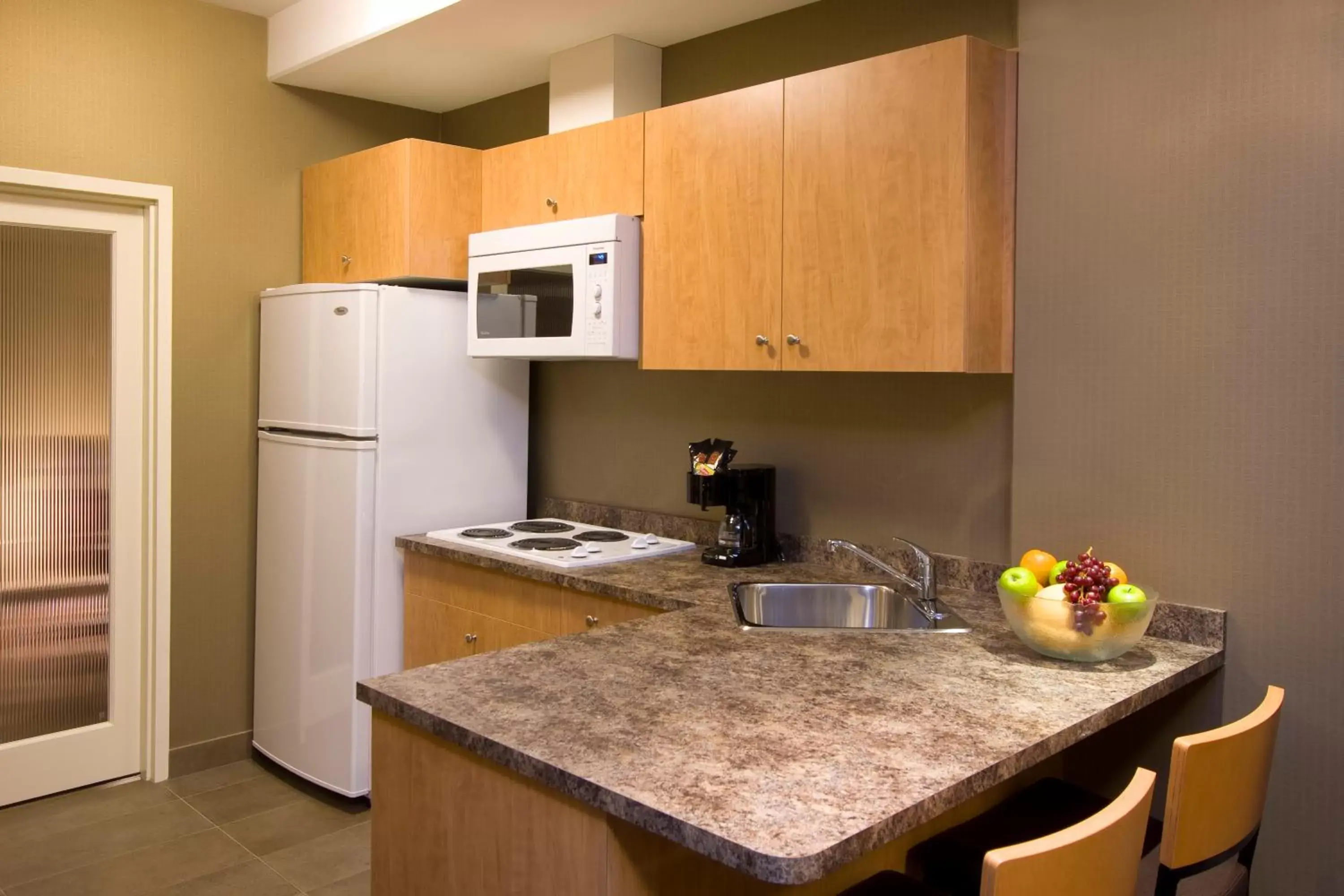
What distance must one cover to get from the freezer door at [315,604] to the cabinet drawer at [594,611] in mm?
821

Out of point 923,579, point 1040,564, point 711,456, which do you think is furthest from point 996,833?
point 711,456

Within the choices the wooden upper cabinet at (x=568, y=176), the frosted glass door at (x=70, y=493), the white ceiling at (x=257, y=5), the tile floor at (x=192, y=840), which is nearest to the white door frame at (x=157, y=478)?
the frosted glass door at (x=70, y=493)

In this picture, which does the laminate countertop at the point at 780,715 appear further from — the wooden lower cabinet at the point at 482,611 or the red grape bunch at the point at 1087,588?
the wooden lower cabinet at the point at 482,611

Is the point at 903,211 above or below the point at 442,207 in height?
below

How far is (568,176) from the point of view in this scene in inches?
124

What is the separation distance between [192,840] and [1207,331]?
3.01 metres

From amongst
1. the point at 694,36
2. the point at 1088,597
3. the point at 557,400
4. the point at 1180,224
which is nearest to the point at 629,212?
the point at 694,36

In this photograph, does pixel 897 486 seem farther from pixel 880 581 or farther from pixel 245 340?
pixel 245 340

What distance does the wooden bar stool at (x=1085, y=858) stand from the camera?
111 centimetres

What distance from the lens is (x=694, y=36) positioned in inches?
129

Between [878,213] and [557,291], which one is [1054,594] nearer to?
[878,213]

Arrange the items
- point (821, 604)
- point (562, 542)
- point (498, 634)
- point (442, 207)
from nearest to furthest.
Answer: point (821, 604) → point (498, 634) → point (562, 542) → point (442, 207)

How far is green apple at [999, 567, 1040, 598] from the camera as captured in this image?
1.95m

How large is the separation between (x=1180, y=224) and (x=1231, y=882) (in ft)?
3.95
